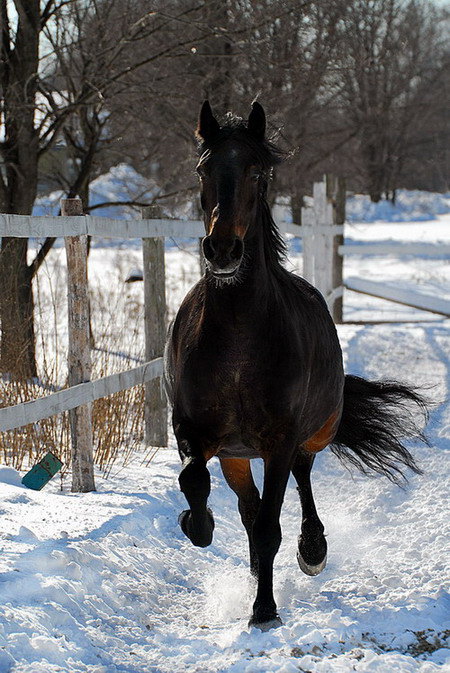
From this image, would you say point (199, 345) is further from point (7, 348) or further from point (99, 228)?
point (7, 348)

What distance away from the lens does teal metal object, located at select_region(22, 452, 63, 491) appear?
16.1 feet

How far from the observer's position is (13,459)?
5453mm

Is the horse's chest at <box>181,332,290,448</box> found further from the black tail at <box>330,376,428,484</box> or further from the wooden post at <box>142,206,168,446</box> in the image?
the wooden post at <box>142,206,168,446</box>

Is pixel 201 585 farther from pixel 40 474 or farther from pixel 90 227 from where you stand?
pixel 90 227

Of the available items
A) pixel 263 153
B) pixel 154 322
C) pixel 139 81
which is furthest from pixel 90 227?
pixel 139 81

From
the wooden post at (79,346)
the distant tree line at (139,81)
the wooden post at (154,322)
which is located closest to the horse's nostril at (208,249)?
the wooden post at (79,346)

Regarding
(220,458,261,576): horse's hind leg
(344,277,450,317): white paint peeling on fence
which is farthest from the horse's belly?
(344,277,450,317): white paint peeling on fence

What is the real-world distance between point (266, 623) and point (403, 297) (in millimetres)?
11029

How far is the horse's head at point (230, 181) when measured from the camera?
9.88 feet

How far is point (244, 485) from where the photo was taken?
14.0 feet

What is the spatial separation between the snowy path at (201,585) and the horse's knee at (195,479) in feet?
1.85

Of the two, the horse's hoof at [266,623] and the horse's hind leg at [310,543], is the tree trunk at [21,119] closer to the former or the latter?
the horse's hind leg at [310,543]

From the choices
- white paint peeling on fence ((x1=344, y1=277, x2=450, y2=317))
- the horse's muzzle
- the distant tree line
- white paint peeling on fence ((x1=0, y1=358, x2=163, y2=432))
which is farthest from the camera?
white paint peeling on fence ((x1=344, y1=277, x2=450, y2=317))

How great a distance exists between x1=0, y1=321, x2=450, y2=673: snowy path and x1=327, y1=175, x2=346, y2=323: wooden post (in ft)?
24.9
